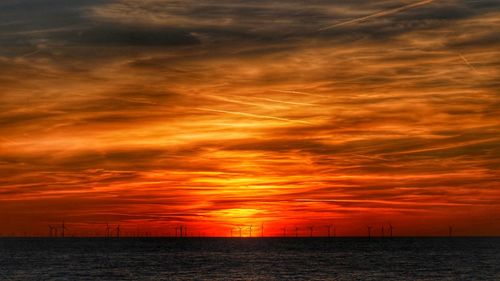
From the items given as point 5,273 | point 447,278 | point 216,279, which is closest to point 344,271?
point 447,278

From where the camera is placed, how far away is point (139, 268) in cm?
16925

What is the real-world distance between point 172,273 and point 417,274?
51003 mm

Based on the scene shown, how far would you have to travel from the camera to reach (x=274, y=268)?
16362cm

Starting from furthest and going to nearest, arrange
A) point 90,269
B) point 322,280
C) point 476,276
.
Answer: point 90,269, point 476,276, point 322,280

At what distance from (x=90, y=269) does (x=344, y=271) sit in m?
58.9

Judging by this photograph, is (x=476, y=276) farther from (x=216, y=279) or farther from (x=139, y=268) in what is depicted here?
(x=139, y=268)

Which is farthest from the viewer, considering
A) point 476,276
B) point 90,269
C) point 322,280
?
point 90,269

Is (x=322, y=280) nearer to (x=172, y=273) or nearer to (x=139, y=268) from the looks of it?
(x=172, y=273)

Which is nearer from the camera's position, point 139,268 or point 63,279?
point 63,279

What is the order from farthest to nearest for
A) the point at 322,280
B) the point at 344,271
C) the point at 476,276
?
the point at 344,271, the point at 476,276, the point at 322,280

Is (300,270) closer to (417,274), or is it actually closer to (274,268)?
(274,268)

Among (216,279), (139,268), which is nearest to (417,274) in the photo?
(216,279)

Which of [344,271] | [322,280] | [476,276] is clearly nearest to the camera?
[322,280]

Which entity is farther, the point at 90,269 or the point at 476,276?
the point at 90,269
